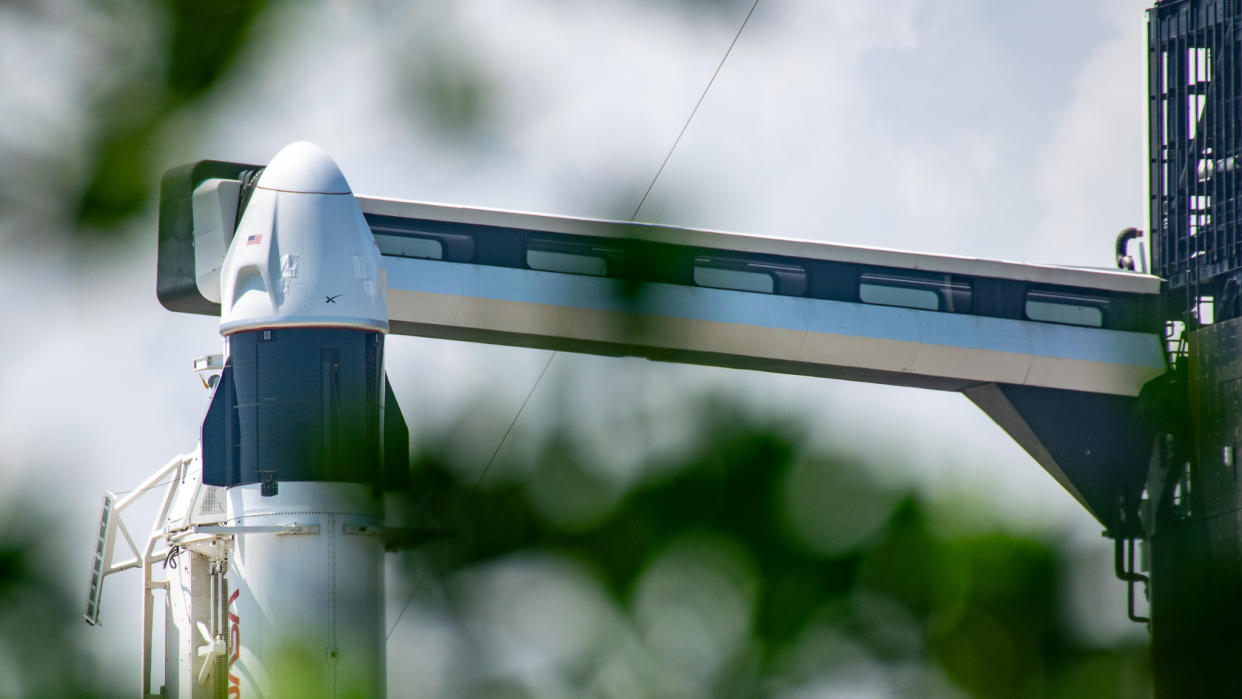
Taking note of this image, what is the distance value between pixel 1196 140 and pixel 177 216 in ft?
65.2

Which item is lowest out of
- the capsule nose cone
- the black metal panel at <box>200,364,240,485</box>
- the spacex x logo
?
the spacex x logo

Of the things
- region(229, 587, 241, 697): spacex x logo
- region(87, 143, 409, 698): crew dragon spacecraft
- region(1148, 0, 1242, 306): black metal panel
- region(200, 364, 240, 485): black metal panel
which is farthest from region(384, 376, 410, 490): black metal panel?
region(1148, 0, 1242, 306): black metal panel

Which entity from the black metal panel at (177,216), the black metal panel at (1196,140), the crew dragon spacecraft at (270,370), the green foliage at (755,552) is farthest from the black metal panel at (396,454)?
the black metal panel at (1196,140)

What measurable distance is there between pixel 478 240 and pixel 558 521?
58.0 ft

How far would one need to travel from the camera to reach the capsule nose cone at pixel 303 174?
1742 cm

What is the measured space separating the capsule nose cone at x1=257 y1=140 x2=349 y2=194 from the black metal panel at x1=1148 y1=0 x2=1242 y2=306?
10827 mm

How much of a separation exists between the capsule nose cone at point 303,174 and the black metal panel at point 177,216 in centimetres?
1469

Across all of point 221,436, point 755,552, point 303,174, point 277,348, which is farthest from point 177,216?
point 221,436

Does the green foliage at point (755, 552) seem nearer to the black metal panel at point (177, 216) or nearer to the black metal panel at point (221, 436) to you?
the black metal panel at point (177, 216)

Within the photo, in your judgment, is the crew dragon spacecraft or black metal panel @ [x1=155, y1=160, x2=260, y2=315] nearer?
black metal panel @ [x1=155, y1=160, x2=260, y2=315]

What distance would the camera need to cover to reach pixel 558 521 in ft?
6.59

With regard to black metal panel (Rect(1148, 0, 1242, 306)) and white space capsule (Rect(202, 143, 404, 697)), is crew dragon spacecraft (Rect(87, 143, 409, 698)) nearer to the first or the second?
white space capsule (Rect(202, 143, 404, 697))

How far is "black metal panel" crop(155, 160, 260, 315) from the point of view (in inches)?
71.2

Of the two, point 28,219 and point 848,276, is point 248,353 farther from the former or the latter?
point 28,219
